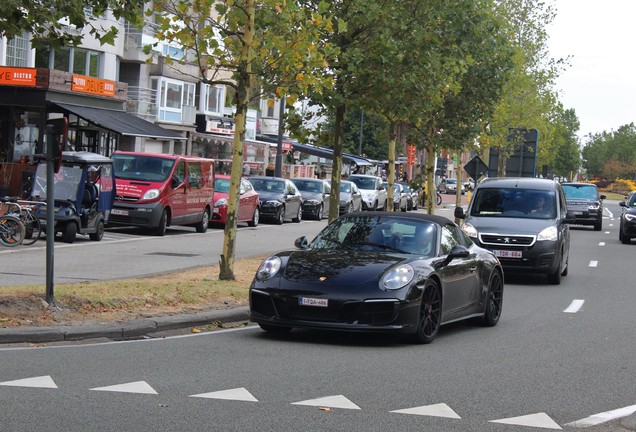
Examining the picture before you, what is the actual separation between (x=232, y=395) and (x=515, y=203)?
1457 cm

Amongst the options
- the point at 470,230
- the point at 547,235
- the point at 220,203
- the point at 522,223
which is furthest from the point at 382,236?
the point at 220,203

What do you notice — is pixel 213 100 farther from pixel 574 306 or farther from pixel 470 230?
pixel 574 306

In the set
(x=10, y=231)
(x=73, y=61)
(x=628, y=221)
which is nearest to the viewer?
(x=10, y=231)

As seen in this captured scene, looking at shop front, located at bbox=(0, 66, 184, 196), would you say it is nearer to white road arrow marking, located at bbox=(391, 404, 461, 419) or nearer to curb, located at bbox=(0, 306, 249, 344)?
curb, located at bbox=(0, 306, 249, 344)

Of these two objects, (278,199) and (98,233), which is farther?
(278,199)

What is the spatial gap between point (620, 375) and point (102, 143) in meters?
43.2

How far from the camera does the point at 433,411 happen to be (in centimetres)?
821

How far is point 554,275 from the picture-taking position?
68.2ft

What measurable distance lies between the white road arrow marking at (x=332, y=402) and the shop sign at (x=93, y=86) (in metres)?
38.4

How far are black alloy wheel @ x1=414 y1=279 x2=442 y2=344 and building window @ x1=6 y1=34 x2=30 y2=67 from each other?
1390 inches

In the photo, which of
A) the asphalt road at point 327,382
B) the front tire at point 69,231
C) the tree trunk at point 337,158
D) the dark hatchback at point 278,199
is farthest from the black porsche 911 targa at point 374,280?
the dark hatchback at point 278,199

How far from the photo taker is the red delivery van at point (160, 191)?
29188 millimetres

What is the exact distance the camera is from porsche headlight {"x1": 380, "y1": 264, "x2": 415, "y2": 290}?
1159 cm

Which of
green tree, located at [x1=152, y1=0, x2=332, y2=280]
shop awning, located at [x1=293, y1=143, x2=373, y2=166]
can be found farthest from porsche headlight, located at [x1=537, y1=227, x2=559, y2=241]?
shop awning, located at [x1=293, y1=143, x2=373, y2=166]
